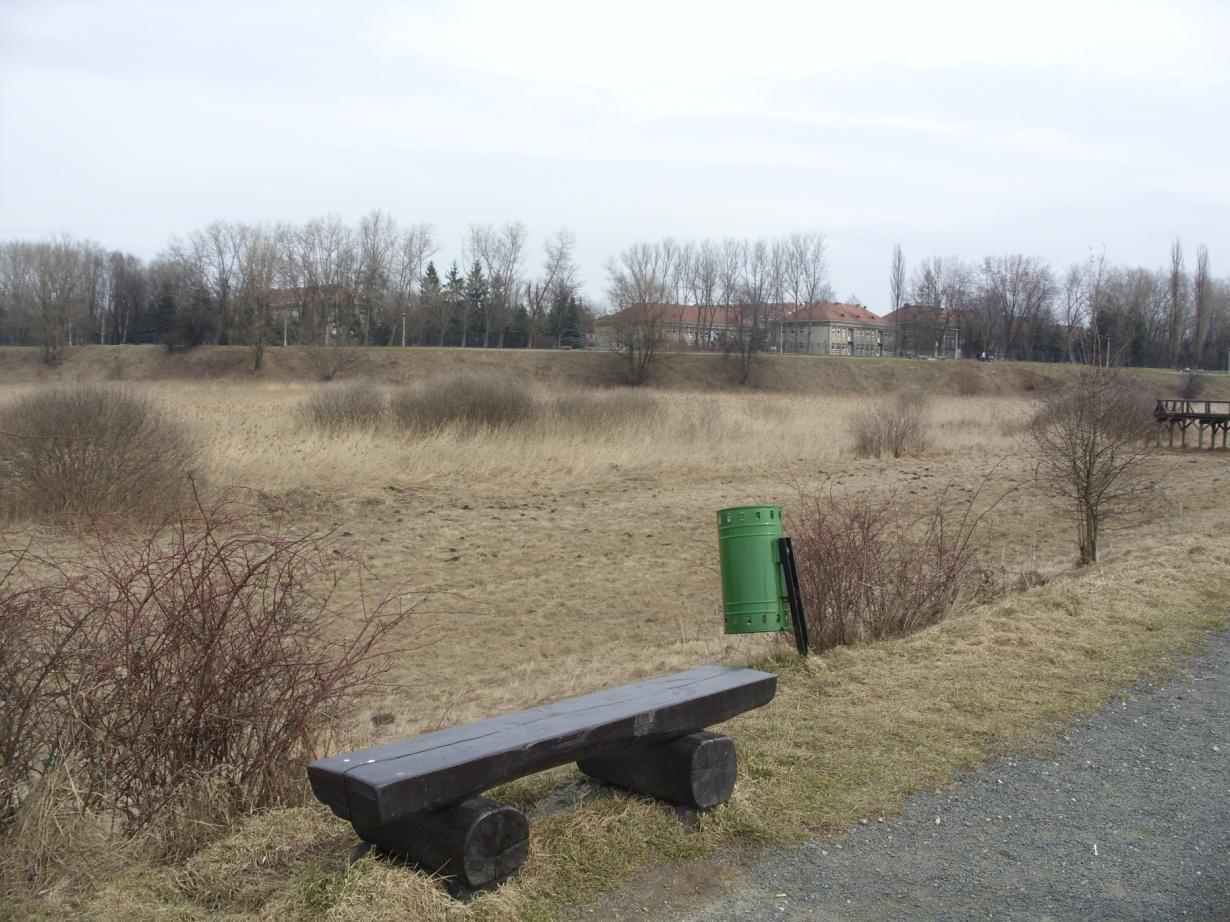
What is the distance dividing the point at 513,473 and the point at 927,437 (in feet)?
42.5

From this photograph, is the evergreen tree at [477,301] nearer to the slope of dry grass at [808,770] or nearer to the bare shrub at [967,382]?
the bare shrub at [967,382]

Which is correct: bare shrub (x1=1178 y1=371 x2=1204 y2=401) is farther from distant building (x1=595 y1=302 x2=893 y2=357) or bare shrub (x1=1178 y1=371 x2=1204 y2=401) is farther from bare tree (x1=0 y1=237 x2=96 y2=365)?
bare tree (x1=0 y1=237 x2=96 y2=365)

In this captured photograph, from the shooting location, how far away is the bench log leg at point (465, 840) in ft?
10.8

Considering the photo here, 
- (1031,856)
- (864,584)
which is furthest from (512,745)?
(864,584)

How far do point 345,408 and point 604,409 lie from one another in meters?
6.80

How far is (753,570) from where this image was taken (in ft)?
20.7

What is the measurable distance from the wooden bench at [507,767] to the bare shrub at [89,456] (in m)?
12.1

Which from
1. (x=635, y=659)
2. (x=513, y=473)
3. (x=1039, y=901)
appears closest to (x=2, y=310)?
(x=513, y=473)

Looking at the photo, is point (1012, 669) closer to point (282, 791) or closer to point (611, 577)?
point (282, 791)

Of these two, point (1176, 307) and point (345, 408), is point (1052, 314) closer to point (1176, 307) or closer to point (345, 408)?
point (1176, 307)

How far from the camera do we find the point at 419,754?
3.36 m

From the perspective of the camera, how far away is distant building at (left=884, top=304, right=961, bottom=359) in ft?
308

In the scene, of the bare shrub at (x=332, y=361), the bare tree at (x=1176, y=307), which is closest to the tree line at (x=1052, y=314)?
the bare tree at (x=1176, y=307)

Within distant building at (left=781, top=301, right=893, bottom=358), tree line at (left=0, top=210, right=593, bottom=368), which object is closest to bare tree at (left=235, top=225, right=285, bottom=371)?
tree line at (left=0, top=210, right=593, bottom=368)
